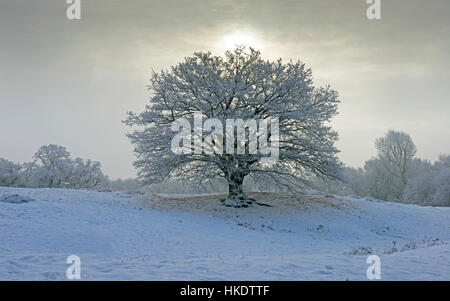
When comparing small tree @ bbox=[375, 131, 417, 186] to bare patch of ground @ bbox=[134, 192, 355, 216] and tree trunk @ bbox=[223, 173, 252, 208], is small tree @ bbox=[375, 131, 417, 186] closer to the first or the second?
bare patch of ground @ bbox=[134, 192, 355, 216]

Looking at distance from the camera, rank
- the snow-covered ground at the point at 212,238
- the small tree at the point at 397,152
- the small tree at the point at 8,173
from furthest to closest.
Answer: the small tree at the point at 397,152
the small tree at the point at 8,173
the snow-covered ground at the point at 212,238

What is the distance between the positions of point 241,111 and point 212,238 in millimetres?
9032

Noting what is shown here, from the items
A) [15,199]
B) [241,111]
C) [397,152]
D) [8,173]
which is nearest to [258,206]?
[241,111]

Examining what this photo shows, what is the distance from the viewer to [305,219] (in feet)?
72.9

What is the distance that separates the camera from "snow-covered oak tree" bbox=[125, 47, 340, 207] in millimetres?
23016

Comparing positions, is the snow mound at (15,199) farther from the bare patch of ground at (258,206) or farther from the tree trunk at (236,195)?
the tree trunk at (236,195)

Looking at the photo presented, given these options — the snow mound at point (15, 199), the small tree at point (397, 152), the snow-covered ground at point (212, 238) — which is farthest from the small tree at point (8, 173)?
the small tree at point (397, 152)

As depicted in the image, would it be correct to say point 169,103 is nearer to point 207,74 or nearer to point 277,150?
point 207,74

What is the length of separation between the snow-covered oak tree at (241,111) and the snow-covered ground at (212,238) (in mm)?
2390

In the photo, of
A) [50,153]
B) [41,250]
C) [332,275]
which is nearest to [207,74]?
[41,250]

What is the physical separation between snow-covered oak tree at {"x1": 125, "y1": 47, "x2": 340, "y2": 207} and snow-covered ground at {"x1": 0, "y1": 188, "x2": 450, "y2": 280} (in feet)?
7.84

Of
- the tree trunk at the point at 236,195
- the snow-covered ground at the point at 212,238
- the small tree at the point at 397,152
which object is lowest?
the snow-covered ground at the point at 212,238

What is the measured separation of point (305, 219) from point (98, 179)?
119ft

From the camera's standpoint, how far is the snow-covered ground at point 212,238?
28.7ft
